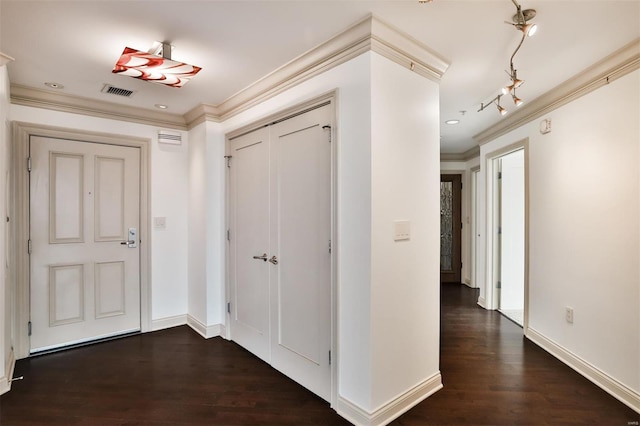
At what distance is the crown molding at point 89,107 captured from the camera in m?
2.98

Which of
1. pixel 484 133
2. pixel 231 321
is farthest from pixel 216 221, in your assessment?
pixel 484 133

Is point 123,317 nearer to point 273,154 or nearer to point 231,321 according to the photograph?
point 231,321

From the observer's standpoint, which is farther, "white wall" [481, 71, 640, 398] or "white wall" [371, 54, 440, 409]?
"white wall" [481, 71, 640, 398]

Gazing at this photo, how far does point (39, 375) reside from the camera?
106 inches

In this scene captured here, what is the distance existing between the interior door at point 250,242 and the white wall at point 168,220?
87 cm

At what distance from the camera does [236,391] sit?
2441 mm

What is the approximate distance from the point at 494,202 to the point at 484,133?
0.95 m

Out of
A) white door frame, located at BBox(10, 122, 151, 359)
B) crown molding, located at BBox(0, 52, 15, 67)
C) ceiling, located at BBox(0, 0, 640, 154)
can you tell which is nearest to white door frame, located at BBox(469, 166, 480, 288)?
ceiling, located at BBox(0, 0, 640, 154)

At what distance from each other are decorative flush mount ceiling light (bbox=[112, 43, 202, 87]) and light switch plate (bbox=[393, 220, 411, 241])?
5.93ft

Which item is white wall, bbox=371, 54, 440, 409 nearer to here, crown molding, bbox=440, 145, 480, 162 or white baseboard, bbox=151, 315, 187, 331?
white baseboard, bbox=151, 315, 187, 331

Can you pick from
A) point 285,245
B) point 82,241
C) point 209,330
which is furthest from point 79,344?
point 285,245

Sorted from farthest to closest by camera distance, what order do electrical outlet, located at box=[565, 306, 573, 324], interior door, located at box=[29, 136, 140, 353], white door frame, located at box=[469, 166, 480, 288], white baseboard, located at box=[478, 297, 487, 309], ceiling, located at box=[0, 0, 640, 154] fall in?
white door frame, located at box=[469, 166, 480, 288] < white baseboard, located at box=[478, 297, 487, 309] < interior door, located at box=[29, 136, 140, 353] < electrical outlet, located at box=[565, 306, 573, 324] < ceiling, located at box=[0, 0, 640, 154]

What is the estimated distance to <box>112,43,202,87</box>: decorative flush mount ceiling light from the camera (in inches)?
85.0

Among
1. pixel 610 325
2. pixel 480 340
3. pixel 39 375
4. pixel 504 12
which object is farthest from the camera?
pixel 480 340
